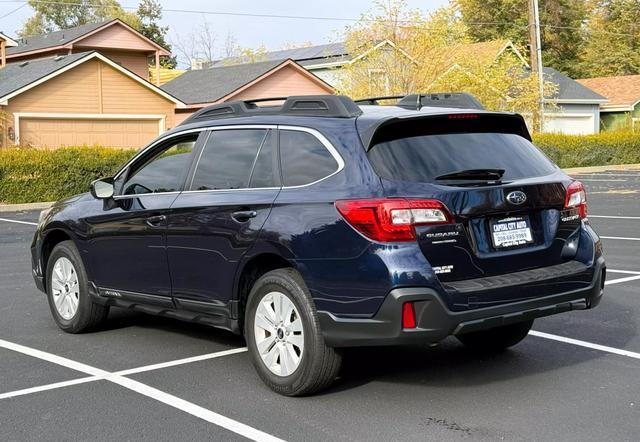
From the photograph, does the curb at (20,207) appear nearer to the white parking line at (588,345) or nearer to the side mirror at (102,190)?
the side mirror at (102,190)

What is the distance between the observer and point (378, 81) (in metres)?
35.3

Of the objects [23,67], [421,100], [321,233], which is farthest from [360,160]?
[23,67]

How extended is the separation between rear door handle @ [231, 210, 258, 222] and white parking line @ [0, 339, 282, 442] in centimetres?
122

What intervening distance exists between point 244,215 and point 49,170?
18960 millimetres

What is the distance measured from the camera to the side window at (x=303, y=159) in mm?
5613

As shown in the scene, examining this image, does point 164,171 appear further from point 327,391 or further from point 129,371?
point 327,391

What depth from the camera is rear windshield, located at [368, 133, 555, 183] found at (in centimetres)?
537

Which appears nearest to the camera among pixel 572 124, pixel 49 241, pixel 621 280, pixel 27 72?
pixel 49 241

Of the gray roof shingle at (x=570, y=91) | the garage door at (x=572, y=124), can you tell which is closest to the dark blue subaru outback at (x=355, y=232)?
the garage door at (x=572, y=124)

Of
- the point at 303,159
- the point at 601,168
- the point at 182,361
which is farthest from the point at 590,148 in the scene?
the point at 303,159

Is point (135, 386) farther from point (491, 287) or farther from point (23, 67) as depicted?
point (23, 67)

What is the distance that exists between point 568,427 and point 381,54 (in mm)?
30900

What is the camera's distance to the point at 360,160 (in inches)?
213

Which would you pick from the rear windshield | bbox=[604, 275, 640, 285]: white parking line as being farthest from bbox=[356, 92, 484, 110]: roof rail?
bbox=[604, 275, 640, 285]: white parking line
